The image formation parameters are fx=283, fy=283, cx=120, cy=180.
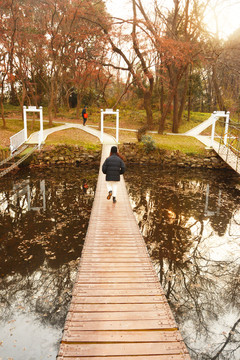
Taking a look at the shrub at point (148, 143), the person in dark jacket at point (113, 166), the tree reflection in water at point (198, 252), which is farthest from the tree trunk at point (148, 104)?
the person in dark jacket at point (113, 166)

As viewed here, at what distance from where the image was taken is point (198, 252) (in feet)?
27.0

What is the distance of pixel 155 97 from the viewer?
31594mm

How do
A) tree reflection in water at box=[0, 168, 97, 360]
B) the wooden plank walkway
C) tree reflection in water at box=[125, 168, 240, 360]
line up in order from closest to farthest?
1. the wooden plank walkway
2. tree reflection in water at box=[0, 168, 97, 360]
3. tree reflection in water at box=[125, 168, 240, 360]

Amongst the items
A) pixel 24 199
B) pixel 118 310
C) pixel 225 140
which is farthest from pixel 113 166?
pixel 225 140

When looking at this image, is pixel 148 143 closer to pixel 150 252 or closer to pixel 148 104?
pixel 148 104

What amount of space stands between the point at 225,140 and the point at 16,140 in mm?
12812

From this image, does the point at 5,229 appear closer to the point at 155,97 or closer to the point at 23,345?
the point at 23,345

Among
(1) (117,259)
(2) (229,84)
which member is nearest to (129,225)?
(1) (117,259)

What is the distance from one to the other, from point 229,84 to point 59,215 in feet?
100

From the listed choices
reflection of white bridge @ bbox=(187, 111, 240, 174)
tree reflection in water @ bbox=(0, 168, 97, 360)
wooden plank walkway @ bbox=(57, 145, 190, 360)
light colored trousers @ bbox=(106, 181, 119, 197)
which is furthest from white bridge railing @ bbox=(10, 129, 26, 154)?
reflection of white bridge @ bbox=(187, 111, 240, 174)

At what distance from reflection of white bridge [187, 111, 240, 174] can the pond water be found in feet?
5.93

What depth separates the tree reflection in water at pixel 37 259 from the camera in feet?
16.9

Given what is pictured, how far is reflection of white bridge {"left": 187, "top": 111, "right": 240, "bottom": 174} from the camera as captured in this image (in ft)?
50.8

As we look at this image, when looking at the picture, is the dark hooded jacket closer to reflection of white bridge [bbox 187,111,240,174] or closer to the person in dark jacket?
the person in dark jacket
